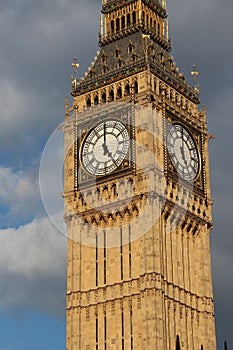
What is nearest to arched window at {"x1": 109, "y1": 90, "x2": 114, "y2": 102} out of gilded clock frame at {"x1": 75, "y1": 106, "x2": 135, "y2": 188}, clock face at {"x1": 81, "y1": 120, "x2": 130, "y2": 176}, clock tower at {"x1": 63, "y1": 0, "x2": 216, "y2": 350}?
clock tower at {"x1": 63, "y1": 0, "x2": 216, "y2": 350}

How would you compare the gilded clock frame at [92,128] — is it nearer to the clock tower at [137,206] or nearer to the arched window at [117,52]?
the clock tower at [137,206]

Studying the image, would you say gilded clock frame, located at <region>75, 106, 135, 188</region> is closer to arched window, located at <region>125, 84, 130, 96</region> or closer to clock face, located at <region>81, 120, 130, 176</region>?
clock face, located at <region>81, 120, 130, 176</region>

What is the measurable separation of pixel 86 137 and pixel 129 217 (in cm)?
722

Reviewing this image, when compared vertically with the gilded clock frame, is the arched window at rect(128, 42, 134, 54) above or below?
above

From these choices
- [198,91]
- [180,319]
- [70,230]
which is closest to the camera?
[180,319]

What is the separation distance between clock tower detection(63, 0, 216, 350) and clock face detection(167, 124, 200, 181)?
3.0 inches

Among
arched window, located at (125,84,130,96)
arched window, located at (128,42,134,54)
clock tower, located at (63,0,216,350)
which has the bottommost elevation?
clock tower, located at (63,0,216,350)

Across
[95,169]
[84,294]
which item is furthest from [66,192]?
[84,294]

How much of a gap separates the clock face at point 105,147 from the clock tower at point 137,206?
0.08 m

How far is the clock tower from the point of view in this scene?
5816 cm

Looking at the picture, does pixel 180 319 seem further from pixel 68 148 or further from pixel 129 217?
pixel 68 148

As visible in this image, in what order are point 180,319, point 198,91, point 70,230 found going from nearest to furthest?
point 180,319
point 70,230
point 198,91

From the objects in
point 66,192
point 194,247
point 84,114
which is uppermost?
point 84,114

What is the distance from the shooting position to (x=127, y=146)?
61.8 m
